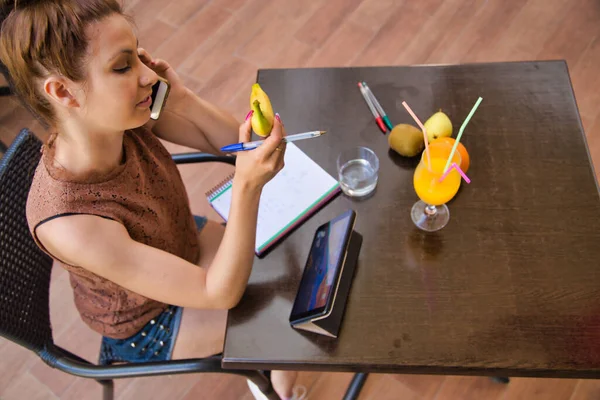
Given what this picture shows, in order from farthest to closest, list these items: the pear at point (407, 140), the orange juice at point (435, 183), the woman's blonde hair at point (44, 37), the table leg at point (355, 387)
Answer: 1. the table leg at point (355, 387)
2. the pear at point (407, 140)
3. the orange juice at point (435, 183)
4. the woman's blonde hair at point (44, 37)

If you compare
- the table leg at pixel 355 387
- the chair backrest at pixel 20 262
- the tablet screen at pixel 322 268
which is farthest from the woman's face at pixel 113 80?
the table leg at pixel 355 387

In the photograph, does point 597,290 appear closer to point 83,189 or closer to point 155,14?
point 83,189

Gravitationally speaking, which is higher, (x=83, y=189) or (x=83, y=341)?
(x=83, y=189)

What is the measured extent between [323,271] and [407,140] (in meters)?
0.37

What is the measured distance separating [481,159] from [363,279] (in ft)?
1.35

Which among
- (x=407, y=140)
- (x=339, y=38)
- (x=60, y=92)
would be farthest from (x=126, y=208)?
(x=339, y=38)

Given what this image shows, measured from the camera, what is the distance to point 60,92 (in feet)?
2.73

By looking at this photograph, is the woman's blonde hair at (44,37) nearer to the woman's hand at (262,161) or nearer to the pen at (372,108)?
the woman's hand at (262,161)

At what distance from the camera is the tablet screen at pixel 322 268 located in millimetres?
911

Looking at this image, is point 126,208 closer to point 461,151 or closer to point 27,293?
point 27,293

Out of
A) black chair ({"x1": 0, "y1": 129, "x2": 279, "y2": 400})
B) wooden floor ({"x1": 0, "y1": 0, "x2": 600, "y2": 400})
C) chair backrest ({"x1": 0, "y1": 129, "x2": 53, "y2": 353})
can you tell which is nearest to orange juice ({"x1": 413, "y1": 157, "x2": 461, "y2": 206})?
black chair ({"x1": 0, "y1": 129, "x2": 279, "y2": 400})

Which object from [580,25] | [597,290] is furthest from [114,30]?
[580,25]

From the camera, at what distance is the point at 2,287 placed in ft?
3.29

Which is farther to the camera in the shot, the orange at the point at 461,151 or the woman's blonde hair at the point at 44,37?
the orange at the point at 461,151
